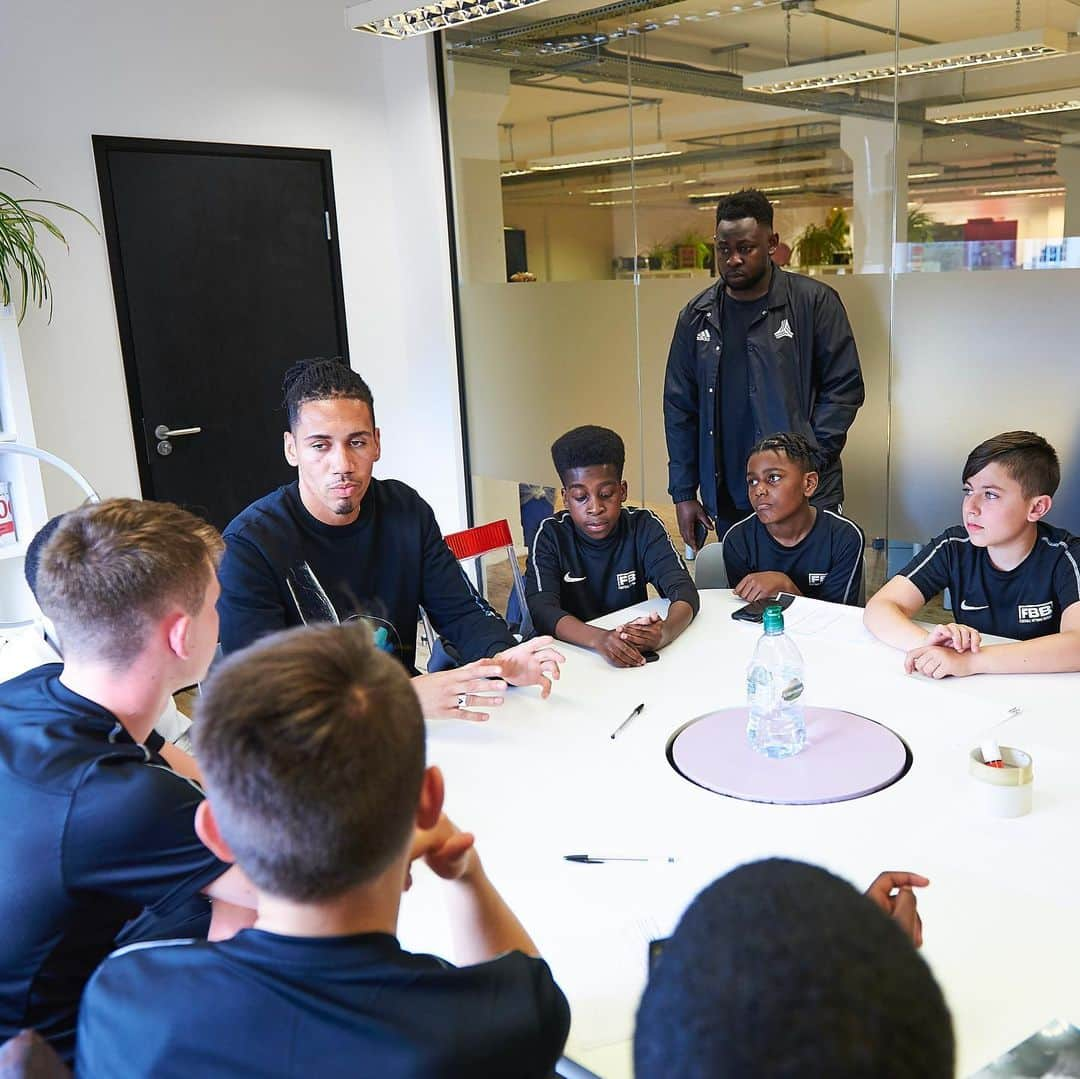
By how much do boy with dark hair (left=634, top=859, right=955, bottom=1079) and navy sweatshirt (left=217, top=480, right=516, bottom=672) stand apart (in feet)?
5.68

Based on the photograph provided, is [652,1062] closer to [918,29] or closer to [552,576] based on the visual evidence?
[552,576]

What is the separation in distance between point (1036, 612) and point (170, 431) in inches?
138

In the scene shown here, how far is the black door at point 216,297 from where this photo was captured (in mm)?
4348

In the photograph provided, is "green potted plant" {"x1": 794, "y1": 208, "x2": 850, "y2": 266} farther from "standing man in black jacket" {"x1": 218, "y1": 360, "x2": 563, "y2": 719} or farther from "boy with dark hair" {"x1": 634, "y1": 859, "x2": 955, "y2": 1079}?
"boy with dark hair" {"x1": 634, "y1": 859, "x2": 955, "y2": 1079}

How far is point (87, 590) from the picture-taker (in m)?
1.35

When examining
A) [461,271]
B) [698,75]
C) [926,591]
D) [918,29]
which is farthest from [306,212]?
[926,591]

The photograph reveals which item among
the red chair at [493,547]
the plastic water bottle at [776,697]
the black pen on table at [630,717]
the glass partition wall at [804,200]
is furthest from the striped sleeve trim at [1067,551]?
the red chair at [493,547]

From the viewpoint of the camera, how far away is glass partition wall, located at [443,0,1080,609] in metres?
3.37

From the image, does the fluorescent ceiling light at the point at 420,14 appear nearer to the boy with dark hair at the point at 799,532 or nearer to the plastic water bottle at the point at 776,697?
the boy with dark hair at the point at 799,532

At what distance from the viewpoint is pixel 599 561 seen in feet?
9.37

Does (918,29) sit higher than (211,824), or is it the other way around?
(918,29)

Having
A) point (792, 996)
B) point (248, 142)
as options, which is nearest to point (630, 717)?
point (792, 996)

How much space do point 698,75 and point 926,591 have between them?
100.0 inches

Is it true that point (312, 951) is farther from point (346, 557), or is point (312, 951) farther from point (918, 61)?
point (918, 61)
